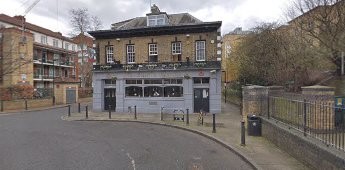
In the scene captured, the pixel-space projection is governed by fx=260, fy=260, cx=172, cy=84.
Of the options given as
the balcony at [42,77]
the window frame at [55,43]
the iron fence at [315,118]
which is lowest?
the iron fence at [315,118]

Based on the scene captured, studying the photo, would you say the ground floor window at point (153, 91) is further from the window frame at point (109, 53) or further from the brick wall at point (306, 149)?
the brick wall at point (306, 149)

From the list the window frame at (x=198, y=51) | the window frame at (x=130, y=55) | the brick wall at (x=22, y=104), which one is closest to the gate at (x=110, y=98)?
the window frame at (x=130, y=55)

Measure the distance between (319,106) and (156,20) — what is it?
58.7ft

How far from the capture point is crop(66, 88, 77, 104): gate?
3523 cm

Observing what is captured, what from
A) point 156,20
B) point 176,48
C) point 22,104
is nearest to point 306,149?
point 176,48

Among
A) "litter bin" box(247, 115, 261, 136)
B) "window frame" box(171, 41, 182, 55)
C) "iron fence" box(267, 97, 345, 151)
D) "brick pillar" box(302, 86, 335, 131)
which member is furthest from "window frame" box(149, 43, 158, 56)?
"brick pillar" box(302, 86, 335, 131)

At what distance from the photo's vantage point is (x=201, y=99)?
842 inches

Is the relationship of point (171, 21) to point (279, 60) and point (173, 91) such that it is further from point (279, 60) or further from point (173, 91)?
point (279, 60)

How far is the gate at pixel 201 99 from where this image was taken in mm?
21266

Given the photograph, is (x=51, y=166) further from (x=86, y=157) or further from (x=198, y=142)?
(x=198, y=142)

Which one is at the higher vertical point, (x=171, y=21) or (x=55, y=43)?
(x=55, y=43)

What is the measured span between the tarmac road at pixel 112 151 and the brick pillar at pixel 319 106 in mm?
2726

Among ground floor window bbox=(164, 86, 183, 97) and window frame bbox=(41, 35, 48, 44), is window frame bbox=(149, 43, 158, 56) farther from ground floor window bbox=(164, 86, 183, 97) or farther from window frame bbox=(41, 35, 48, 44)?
window frame bbox=(41, 35, 48, 44)

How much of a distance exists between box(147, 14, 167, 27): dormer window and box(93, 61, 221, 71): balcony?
404cm
